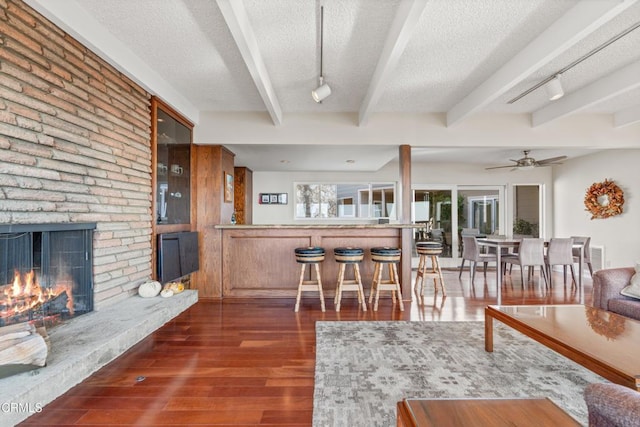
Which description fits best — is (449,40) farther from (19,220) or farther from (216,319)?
(216,319)

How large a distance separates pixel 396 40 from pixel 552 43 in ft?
3.91

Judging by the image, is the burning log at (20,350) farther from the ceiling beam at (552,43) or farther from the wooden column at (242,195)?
the wooden column at (242,195)

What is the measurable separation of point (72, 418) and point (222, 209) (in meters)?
→ 3.02

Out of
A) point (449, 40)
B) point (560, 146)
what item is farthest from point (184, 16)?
point (560, 146)

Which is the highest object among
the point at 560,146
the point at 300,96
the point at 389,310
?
the point at 300,96

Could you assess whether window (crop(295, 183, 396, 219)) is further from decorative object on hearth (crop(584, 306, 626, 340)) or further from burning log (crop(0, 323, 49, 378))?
burning log (crop(0, 323, 49, 378))

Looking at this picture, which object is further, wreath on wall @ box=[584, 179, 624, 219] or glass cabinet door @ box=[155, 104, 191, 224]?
wreath on wall @ box=[584, 179, 624, 219]

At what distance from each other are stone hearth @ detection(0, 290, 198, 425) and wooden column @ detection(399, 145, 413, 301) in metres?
2.74

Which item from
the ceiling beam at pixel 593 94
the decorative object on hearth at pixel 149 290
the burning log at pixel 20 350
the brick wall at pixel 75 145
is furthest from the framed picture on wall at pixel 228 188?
the ceiling beam at pixel 593 94

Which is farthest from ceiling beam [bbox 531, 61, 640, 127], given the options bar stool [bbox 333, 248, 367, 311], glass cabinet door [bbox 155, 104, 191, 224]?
glass cabinet door [bbox 155, 104, 191, 224]

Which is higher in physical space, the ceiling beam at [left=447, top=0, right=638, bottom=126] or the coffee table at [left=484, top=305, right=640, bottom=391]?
the ceiling beam at [left=447, top=0, right=638, bottom=126]

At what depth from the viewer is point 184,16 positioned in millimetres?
2281

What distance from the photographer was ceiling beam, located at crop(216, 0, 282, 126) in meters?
1.99

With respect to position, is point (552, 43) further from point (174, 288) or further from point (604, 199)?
point (604, 199)
